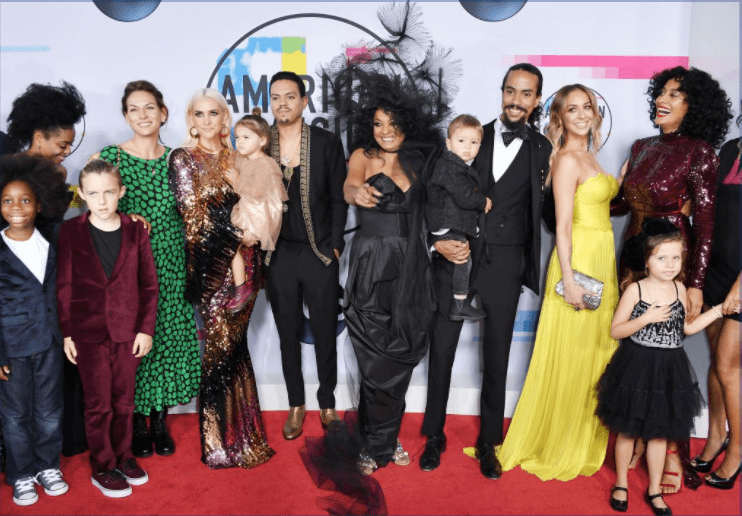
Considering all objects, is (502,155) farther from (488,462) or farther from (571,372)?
(488,462)

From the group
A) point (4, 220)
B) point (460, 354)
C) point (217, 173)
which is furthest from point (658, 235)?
point (4, 220)

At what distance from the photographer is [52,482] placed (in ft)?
10.9

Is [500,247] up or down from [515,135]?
down

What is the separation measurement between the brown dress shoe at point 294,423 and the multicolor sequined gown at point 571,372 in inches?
49.0

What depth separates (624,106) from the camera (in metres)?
4.30

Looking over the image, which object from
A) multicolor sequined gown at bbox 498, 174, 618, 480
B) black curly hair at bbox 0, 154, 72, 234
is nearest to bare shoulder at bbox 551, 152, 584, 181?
multicolor sequined gown at bbox 498, 174, 618, 480

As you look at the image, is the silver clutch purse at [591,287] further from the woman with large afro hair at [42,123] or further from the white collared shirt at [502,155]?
the woman with large afro hair at [42,123]

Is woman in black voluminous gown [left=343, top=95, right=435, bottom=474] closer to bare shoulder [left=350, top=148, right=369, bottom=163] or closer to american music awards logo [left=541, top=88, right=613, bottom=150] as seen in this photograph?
bare shoulder [left=350, top=148, right=369, bottom=163]

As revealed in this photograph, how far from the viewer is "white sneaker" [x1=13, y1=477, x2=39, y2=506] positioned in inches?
127

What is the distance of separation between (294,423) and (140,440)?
3.00 feet

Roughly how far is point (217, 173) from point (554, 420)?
238 cm

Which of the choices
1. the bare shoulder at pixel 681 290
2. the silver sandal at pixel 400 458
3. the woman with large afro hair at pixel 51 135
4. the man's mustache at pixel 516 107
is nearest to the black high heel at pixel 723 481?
the bare shoulder at pixel 681 290

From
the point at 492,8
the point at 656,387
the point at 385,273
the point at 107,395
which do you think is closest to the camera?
the point at 656,387

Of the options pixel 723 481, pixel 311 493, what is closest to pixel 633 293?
pixel 723 481
